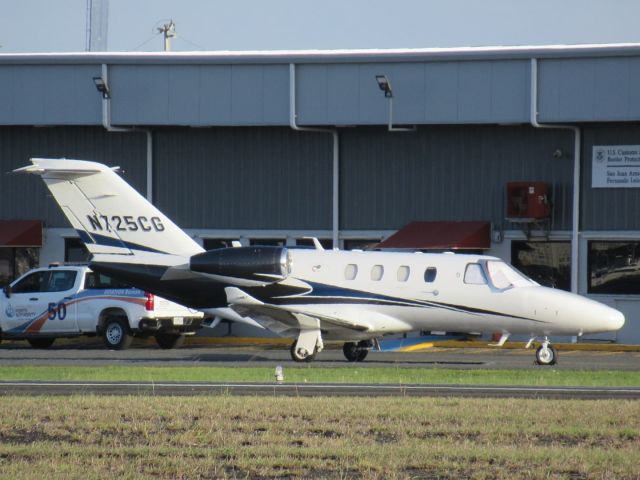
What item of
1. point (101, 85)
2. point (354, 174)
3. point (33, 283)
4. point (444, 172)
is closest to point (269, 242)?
point (354, 174)

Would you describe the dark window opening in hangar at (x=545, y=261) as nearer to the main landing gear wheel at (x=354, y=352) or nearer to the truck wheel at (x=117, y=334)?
the main landing gear wheel at (x=354, y=352)

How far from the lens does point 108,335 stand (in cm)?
2977

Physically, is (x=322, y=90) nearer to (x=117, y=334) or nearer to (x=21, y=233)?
(x=117, y=334)

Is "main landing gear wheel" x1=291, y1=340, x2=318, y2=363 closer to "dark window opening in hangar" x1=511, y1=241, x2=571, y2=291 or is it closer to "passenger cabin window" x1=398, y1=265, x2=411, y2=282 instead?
"passenger cabin window" x1=398, y1=265, x2=411, y2=282

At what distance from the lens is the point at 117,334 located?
29.7 meters

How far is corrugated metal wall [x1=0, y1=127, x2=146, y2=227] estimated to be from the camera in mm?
35750

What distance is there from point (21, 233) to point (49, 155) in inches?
96.5

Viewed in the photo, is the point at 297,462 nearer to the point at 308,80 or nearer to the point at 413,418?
the point at 413,418

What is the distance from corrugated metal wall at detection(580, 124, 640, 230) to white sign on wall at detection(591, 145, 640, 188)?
0.39 ft

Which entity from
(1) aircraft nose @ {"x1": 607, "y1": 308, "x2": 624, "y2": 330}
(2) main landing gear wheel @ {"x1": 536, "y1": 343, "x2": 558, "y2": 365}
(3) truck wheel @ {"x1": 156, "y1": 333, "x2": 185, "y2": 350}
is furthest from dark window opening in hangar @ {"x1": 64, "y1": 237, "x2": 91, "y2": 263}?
(1) aircraft nose @ {"x1": 607, "y1": 308, "x2": 624, "y2": 330}

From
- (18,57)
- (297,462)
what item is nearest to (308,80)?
(18,57)

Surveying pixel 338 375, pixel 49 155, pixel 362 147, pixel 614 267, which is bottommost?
pixel 338 375

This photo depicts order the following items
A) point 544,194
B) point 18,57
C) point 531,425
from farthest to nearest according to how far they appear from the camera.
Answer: point 18,57 < point 544,194 < point 531,425

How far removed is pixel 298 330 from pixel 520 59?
34.5 ft
